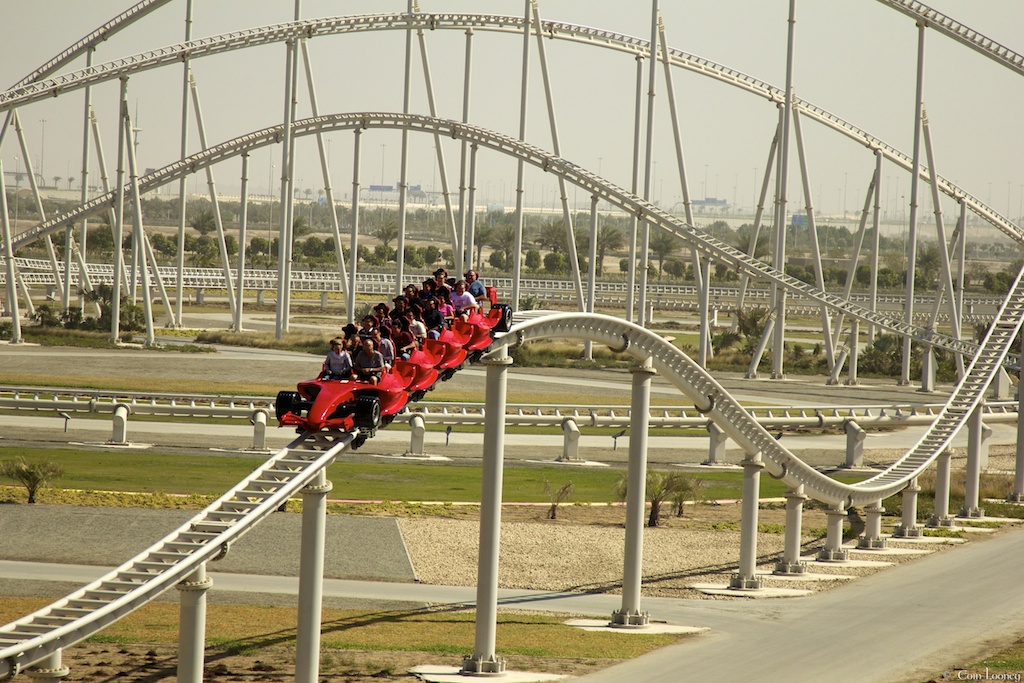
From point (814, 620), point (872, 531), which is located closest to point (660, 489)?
point (872, 531)

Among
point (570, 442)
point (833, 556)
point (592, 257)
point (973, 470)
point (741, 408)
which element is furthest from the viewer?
point (592, 257)

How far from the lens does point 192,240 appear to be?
130m

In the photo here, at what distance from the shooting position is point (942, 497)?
1267 inches

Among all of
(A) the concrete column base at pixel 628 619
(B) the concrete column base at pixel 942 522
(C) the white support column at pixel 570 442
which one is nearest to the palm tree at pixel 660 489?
(C) the white support column at pixel 570 442

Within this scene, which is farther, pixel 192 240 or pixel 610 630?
pixel 192 240

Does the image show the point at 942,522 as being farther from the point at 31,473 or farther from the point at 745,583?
the point at 31,473

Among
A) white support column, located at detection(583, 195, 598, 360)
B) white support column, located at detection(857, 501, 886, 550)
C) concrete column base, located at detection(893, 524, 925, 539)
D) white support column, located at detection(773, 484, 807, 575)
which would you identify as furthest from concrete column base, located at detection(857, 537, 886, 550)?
white support column, located at detection(583, 195, 598, 360)

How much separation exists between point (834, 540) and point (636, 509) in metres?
7.68

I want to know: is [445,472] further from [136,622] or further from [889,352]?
[889,352]

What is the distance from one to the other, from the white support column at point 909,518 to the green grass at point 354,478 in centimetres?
389

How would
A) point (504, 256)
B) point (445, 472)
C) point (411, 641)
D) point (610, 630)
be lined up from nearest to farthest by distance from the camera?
1. point (411, 641)
2. point (610, 630)
3. point (445, 472)
4. point (504, 256)

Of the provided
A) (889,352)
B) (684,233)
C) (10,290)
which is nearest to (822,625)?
(684,233)

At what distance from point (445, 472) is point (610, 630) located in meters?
12.4

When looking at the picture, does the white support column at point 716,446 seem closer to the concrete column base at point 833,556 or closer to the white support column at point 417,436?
the white support column at point 417,436
